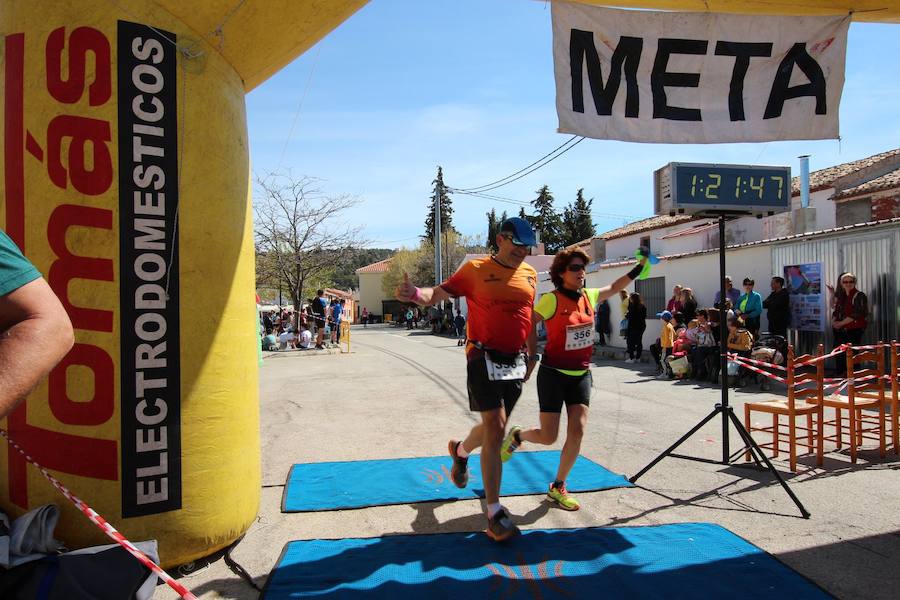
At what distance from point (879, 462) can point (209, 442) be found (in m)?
5.81

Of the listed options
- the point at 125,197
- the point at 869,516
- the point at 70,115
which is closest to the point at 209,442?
the point at 125,197

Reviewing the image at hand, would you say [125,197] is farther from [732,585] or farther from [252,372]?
[732,585]

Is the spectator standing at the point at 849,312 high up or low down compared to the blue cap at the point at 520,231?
down

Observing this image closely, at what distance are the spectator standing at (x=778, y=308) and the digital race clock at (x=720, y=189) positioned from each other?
8143 millimetres

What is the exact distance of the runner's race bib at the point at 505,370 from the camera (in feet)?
13.2

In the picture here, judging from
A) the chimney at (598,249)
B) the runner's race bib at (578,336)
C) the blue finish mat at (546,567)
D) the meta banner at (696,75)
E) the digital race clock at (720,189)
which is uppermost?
the chimney at (598,249)

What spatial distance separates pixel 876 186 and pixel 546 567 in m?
23.0

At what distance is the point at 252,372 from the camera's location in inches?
152

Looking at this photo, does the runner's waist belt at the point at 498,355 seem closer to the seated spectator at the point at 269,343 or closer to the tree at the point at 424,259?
the seated spectator at the point at 269,343

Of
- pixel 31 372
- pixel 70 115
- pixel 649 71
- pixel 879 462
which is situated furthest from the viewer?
pixel 879 462

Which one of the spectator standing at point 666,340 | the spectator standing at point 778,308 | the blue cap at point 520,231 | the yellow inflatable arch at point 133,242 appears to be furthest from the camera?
the spectator standing at point 666,340

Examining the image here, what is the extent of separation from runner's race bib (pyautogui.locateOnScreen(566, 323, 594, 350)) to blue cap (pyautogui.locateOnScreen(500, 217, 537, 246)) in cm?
79

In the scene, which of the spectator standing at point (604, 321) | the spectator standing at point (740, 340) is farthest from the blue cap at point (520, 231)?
the spectator standing at point (604, 321)

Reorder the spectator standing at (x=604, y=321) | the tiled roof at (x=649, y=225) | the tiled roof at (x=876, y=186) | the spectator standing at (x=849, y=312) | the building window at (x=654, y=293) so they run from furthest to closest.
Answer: the tiled roof at (x=649, y=225) < the spectator standing at (x=604, y=321) < the tiled roof at (x=876, y=186) < the building window at (x=654, y=293) < the spectator standing at (x=849, y=312)
